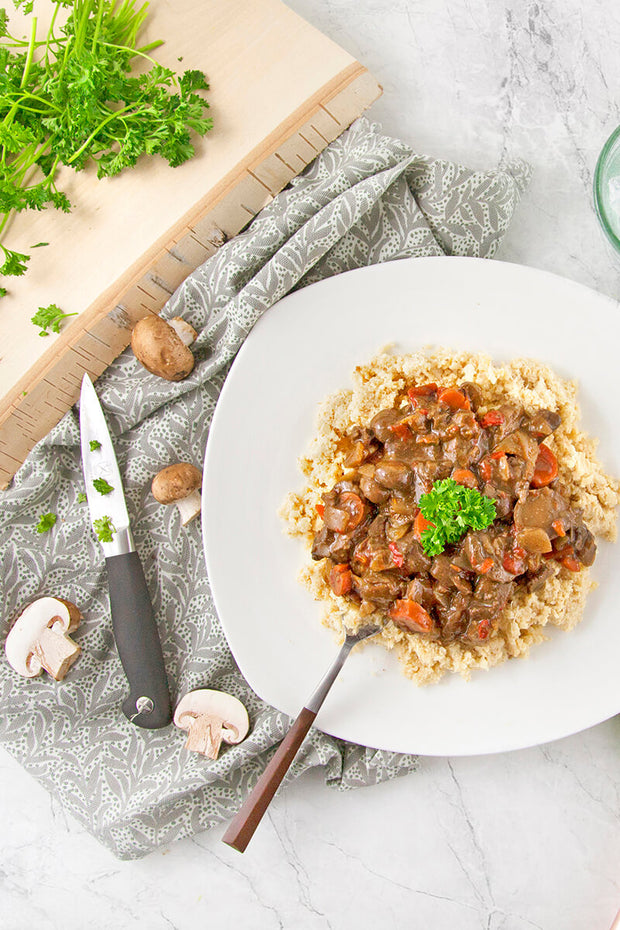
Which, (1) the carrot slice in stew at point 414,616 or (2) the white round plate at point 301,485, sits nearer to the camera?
(1) the carrot slice in stew at point 414,616

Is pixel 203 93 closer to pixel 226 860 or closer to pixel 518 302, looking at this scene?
pixel 518 302

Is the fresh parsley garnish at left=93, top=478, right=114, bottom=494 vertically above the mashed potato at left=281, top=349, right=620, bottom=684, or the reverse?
the fresh parsley garnish at left=93, top=478, right=114, bottom=494

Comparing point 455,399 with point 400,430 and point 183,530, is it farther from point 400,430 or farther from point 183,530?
point 183,530

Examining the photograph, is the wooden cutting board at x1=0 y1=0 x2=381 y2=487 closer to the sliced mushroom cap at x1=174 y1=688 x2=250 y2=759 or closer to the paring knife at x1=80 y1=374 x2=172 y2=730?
the paring knife at x1=80 y1=374 x2=172 y2=730

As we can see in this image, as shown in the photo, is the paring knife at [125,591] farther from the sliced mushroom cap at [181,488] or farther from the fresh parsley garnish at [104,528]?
the sliced mushroom cap at [181,488]

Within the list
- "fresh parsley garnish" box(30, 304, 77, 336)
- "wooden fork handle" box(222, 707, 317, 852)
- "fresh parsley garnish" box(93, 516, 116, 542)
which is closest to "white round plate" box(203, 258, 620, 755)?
"wooden fork handle" box(222, 707, 317, 852)

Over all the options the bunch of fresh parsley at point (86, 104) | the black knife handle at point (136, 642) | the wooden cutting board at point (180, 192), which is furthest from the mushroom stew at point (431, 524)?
the bunch of fresh parsley at point (86, 104)
